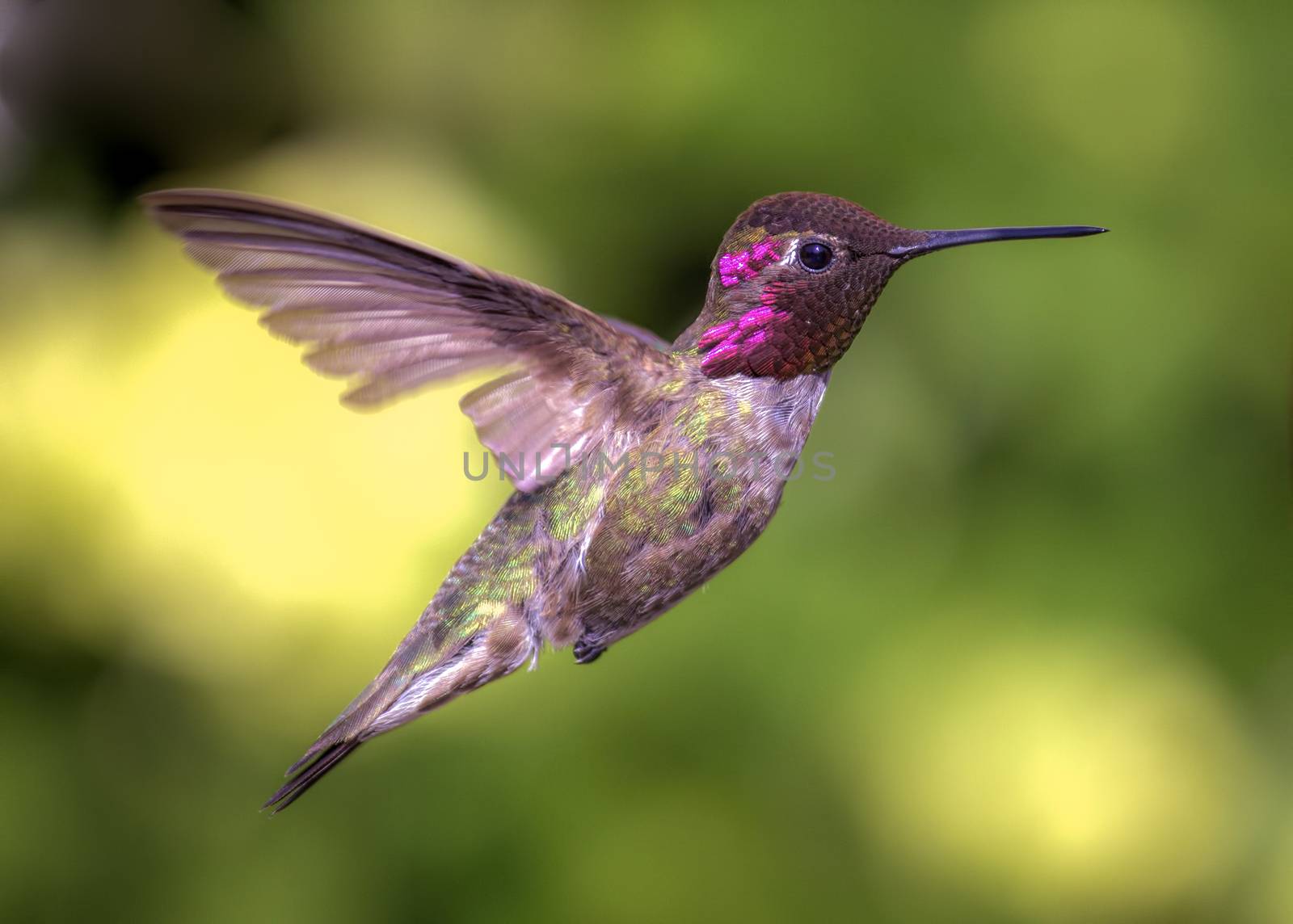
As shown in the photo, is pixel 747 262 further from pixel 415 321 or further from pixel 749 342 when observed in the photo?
pixel 415 321

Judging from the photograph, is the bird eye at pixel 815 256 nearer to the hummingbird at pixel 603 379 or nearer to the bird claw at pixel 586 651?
the hummingbird at pixel 603 379

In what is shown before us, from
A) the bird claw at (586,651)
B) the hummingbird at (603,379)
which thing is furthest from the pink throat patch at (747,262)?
the bird claw at (586,651)

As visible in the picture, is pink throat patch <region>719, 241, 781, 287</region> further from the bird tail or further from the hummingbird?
the bird tail

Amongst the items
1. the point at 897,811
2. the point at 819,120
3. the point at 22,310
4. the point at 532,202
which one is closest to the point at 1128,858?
the point at 897,811

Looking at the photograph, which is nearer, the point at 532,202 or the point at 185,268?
the point at 185,268

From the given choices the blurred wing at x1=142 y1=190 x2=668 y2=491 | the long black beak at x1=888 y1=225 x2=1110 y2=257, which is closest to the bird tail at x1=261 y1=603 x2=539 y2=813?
the blurred wing at x1=142 y1=190 x2=668 y2=491

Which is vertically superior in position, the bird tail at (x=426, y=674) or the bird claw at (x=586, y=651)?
the bird claw at (x=586, y=651)

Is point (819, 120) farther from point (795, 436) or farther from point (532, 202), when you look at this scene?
point (795, 436)

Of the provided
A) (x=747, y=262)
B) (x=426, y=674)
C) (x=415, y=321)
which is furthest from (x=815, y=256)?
(x=426, y=674)
